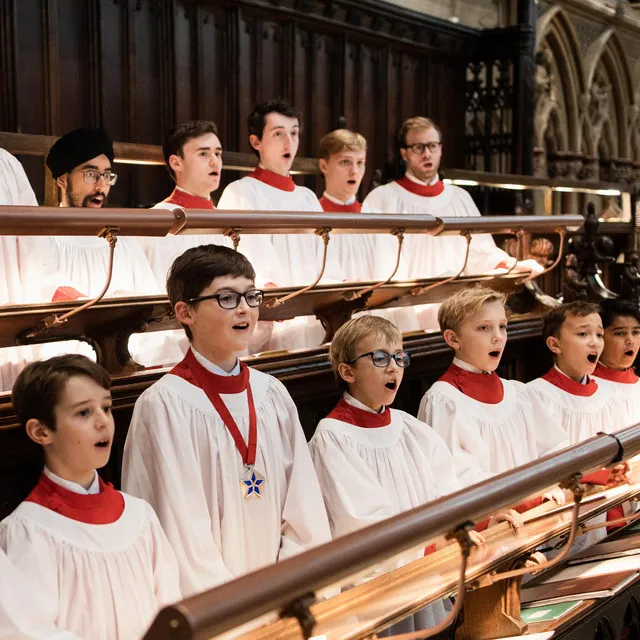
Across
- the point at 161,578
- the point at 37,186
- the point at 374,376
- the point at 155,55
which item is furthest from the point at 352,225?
the point at 155,55

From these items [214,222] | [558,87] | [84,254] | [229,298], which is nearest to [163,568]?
[229,298]

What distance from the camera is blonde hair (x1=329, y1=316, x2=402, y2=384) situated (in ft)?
10.9

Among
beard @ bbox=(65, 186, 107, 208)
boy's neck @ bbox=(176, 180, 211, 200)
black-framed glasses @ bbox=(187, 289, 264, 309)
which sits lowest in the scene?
black-framed glasses @ bbox=(187, 289, 264, 309)

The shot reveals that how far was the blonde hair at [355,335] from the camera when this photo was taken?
10.9ft

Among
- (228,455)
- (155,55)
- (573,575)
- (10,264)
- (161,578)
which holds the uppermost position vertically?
(155,55)

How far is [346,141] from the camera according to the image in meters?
5.11

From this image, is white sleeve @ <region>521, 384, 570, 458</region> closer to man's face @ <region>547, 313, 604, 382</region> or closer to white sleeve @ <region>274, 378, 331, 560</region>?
man's face @ <region>547, 313, 604, 382</region>

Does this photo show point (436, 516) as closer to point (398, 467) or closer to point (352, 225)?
point (398, 467)

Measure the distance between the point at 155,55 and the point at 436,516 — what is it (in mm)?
5365

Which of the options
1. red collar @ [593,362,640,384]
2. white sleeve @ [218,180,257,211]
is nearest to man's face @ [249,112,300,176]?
white sleeve @ [218,180,257,211]

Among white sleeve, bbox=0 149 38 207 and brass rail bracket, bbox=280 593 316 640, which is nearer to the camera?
brass rail bracket, bbox=280 593 316 640

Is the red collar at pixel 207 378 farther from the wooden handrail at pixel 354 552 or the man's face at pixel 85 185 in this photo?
the man's face at pixel 85 185

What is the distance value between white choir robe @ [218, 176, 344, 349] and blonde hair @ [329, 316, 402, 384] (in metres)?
1.11

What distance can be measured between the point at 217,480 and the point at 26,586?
765mm
